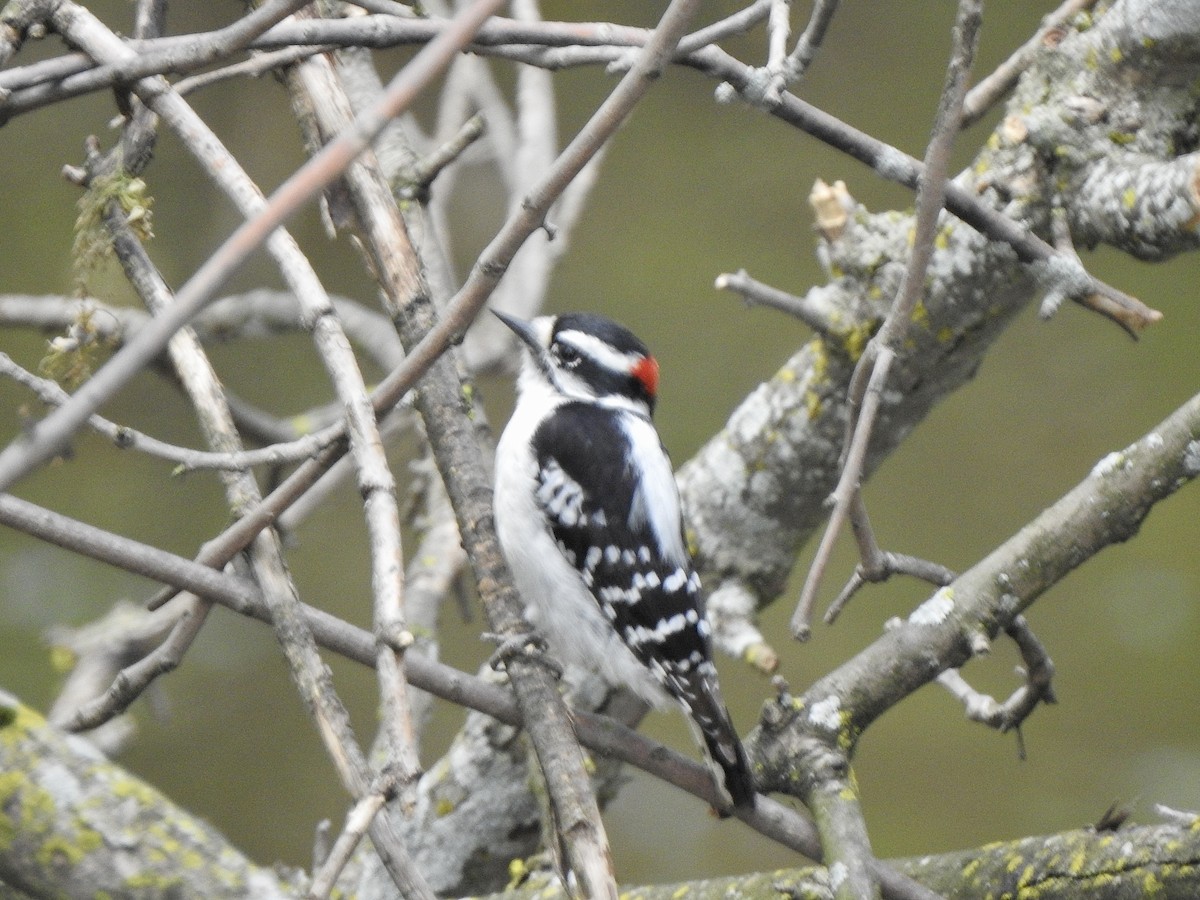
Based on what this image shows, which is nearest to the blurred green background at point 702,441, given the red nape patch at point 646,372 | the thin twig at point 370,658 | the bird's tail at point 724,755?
the red nape patch at point 646,372

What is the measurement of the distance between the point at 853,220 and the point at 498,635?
3.59ft

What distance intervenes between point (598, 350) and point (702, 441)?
185cm

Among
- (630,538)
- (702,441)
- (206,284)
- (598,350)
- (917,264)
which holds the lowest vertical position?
(206,284)

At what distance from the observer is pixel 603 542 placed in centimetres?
228

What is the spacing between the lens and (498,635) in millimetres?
1735

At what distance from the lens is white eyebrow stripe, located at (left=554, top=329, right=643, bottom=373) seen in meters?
2.53

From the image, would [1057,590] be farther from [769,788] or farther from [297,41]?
[297,41]

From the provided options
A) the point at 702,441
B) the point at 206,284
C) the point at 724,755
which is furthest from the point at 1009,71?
the point at 702,441

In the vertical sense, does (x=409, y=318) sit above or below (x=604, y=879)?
above

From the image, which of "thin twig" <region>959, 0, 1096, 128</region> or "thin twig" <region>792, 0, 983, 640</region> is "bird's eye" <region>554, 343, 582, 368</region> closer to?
"thin twig" <region>959, 0, 1096, 128</region>

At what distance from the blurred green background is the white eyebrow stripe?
5.61 feet

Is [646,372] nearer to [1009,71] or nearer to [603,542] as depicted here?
[603,542]

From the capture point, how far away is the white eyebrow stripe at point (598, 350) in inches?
99.4

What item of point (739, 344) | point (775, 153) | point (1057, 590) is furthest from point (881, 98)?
point (1057, 590)
